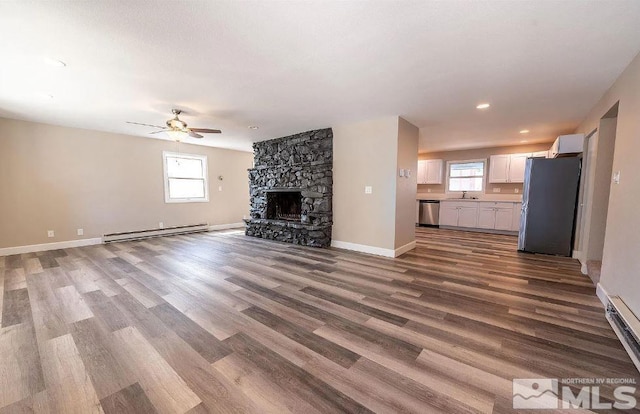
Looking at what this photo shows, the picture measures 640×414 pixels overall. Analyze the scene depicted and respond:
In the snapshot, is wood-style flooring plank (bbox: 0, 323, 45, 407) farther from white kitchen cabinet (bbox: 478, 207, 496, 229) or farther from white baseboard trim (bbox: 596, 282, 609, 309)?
white kitchen cabinet (bbox: 478, 207, 496, 229)

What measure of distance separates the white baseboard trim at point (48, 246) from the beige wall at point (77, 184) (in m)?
0.07

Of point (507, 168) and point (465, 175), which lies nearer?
point (507, 168)

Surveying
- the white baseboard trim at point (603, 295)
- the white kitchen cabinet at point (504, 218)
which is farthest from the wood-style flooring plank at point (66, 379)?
the white kitchen cabinet at point (504, 218)

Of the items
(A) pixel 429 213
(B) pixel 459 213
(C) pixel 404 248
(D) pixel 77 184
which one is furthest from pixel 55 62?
(B) pixel 459 213

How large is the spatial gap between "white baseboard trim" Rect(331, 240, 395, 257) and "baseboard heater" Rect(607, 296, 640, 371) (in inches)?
96.6

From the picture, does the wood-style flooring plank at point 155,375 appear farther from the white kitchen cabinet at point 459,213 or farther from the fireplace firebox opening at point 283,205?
the white kitchen cabinet at point 459,213

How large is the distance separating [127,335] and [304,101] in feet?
10.6

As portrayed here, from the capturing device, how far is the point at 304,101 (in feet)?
11.4

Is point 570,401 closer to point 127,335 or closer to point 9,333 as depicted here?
point 127,335

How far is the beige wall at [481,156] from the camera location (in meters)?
6.39

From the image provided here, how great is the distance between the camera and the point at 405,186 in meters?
4.50

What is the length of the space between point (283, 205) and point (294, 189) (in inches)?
33.6

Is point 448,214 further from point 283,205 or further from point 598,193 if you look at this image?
point 283,205

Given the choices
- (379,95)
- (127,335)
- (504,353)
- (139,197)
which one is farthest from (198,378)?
(139,197)
